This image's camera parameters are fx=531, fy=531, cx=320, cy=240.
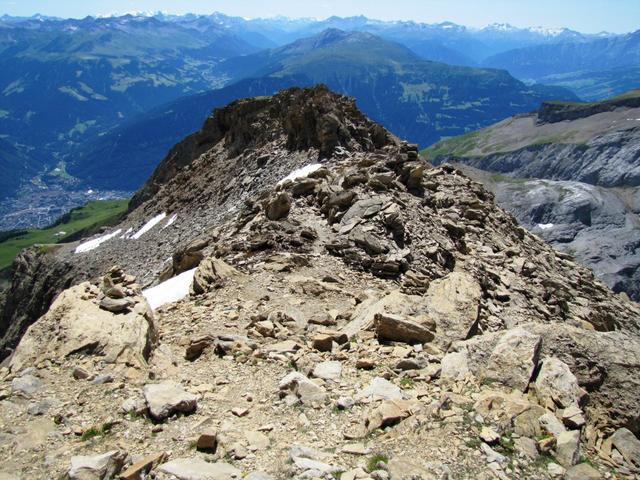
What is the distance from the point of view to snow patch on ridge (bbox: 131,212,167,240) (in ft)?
215

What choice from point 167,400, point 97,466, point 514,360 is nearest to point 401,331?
point 514,360

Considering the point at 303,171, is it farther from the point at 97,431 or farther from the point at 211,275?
the point at 97,431

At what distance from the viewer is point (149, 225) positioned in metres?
67.6

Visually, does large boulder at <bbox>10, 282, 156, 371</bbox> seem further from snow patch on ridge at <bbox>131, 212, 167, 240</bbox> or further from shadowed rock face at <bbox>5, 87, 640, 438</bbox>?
snow patch on ridge at <bbox>131, 212, 167, 240</bbox>

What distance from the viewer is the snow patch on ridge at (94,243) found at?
7488 centimetres

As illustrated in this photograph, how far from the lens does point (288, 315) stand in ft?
59.6

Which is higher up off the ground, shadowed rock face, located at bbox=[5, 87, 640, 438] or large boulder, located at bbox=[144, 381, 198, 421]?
large boulder, located at bbox=[144, 381, 198, 421]

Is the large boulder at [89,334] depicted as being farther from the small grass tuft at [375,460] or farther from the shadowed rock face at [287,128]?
the shadowed rock face at [287,128]

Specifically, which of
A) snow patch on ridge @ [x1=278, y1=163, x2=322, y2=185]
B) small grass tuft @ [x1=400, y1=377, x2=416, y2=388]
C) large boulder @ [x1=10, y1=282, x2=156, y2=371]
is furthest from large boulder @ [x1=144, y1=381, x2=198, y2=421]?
snow patch on ridge @ [x1=278, y1=163, x2=322, y2=185]

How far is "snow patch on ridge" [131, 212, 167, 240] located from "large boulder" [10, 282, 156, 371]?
160 feet

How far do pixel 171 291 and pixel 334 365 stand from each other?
581 inches

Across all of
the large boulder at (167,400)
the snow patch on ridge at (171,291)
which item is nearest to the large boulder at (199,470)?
the large boulder at (167,400)

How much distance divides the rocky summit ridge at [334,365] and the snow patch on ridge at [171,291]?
0.20m

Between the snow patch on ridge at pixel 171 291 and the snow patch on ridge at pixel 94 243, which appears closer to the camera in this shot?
the snow patch on ridge at pixel 171 291
